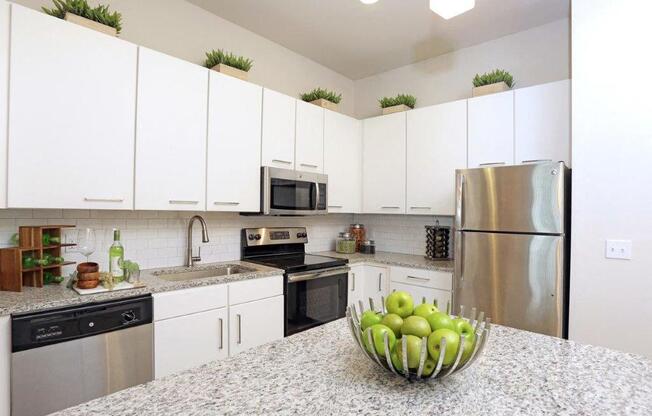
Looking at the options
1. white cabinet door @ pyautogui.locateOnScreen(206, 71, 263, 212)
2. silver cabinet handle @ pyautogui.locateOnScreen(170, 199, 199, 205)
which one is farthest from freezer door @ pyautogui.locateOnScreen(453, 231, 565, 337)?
silver cabinet handle @ pyautogui.locateOnScreen(170, 199, 199, 205)

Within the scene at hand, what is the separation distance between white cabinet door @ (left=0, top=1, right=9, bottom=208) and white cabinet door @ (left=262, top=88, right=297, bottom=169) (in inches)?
57.5

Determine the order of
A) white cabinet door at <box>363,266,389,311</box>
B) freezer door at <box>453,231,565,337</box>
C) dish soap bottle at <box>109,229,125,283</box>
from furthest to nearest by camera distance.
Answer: white cabinet door at <box>363,266,389,311</box> < freezer door at <box>453,231,565,337</box> < dish soap bottle at <box>109,229,125,283</box>

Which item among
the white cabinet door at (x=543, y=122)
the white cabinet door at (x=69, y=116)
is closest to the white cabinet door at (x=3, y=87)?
the white cabinet door at (x=69, y=116)

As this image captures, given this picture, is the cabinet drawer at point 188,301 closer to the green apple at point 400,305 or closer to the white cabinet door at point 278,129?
the white cabinet door at point 278,129

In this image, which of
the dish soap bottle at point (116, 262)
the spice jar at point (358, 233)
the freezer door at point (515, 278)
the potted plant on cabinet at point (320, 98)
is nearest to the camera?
the dish soap bottle at point (116, 262)

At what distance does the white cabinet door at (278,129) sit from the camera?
270cm

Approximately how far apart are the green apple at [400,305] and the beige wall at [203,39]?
97.0 inches

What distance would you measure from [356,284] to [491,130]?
1684 millimetres

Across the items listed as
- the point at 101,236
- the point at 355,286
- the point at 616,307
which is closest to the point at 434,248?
the point at 355,286

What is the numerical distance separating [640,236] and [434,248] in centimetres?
147

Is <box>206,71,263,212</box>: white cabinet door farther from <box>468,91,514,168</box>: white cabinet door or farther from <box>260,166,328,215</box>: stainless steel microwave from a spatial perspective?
<box>468,91,514,168</box>: white cabinet door

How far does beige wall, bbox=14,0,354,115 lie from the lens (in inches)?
93.5

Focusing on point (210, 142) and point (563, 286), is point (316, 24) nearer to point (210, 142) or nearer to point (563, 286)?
point (210, 142)

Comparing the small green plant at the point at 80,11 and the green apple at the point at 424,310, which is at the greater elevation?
the small green plant at the point at 80,11
